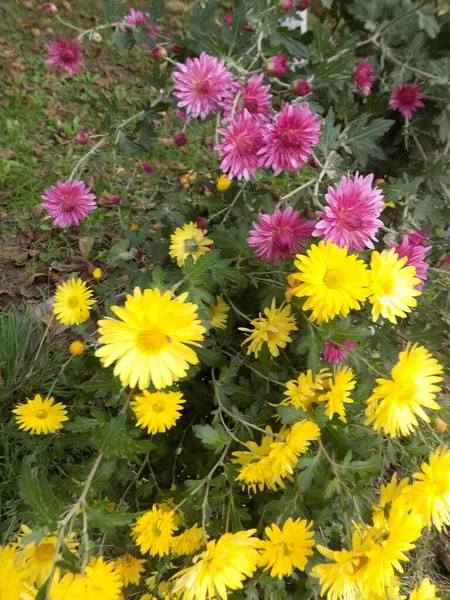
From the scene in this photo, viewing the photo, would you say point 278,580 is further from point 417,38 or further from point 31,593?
point 417,38

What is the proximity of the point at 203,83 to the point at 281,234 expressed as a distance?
41 cm

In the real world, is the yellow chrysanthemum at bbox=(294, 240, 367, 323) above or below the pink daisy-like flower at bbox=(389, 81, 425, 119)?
below

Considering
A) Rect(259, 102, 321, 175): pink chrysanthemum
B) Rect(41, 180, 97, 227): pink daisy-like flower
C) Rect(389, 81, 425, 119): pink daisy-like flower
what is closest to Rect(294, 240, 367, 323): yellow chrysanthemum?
Rect(259, 102, 321, 175): pink chrysanthemum

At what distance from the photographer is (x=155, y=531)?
3.19 ft

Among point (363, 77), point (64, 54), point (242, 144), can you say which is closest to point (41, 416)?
point (242, 144)

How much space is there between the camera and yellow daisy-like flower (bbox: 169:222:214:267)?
4.05 feet

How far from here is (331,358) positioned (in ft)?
3.55

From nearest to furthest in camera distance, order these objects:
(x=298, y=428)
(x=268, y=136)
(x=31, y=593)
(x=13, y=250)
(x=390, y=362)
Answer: (x=31, y=593)
(x=298, y=428)
(x=268, y=136)
(x=390, y=362)
(x=13, y=250)

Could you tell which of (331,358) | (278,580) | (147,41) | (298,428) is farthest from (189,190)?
(278,580)

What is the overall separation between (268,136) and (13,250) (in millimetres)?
1711

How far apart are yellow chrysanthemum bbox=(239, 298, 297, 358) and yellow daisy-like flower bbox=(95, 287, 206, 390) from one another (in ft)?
0.70

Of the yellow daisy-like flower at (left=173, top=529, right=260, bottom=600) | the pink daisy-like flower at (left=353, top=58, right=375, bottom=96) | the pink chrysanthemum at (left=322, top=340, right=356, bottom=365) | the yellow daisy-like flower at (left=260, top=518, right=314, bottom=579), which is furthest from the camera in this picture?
the pink daisy-like flower at (left=353, top=58, right=375, bottom=96)

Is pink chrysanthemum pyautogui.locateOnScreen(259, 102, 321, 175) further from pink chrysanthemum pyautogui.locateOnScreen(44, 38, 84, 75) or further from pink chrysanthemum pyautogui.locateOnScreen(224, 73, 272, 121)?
pink chrysanthemum pyautogui.locateOnScreen(44, 38, 84, 75)

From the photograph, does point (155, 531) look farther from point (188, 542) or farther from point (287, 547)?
point (287, 547)
